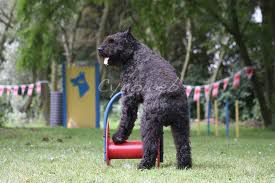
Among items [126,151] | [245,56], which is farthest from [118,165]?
[245,56]

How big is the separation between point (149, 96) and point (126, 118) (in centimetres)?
54

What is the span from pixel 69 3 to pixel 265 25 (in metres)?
6.28

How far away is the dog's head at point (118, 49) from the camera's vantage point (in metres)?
7.74

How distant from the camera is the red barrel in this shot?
7.57 metres

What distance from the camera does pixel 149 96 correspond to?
24.2 ft

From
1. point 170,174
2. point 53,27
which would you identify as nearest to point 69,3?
point 53,27

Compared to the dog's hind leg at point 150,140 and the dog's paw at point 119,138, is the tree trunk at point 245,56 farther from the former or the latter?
the dog's hind leg at point 150,140

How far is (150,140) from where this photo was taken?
288 inches

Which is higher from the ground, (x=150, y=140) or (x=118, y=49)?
(x=118, y=49)

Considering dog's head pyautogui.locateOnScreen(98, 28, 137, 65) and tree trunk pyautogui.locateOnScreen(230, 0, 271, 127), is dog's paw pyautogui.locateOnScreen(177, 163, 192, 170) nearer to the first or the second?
dog's head pyautogui.locateOnScreen(98, 28, 137, 65)

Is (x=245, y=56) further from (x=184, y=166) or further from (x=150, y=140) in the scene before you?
(x=150, y=140)

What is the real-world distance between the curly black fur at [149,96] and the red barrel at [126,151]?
101 mm

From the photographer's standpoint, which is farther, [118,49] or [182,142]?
[118,49]

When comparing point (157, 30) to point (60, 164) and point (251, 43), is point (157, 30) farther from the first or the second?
point (60, 164)
